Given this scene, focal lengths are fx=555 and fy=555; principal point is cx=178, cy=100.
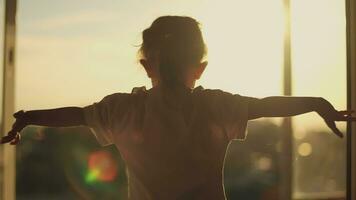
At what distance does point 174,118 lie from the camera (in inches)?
42.8

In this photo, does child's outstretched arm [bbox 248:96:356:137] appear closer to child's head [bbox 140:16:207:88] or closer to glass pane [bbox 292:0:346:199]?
child's head [bbox 140:16:207:88]

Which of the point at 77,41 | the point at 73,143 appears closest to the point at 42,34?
the point at 77,41

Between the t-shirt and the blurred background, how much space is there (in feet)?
2.15

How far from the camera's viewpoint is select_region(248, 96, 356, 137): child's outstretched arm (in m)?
1.07

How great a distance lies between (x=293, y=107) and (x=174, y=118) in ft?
0.76

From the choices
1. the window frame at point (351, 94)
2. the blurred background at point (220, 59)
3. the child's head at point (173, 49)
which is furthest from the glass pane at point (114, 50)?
the child's head at point (173, 49)

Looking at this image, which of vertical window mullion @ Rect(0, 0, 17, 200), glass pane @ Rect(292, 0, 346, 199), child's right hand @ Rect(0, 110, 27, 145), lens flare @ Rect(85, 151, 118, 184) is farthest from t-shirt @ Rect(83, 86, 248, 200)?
lens flare @ Rect(85, 151, 118, 184)

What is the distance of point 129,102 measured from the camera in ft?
3.62

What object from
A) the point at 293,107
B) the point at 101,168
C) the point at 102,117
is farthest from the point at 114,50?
the point at 293,107

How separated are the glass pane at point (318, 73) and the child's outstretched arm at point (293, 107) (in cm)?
95

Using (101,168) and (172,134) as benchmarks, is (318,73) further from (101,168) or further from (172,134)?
(172,134)

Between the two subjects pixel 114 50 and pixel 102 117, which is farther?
pixel 114 50

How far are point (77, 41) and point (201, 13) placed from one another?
1.72 feet

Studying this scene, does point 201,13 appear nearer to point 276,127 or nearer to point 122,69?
point 122,69
